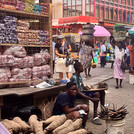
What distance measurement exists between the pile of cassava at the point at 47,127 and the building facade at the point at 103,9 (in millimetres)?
28221

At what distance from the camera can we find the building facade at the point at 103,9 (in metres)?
33.7

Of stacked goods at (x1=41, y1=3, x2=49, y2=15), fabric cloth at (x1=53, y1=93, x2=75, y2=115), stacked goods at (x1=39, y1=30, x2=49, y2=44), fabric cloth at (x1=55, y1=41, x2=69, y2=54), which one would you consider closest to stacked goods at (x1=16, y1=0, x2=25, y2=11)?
stacked goods at (x1=41, y1=3, x2=49, y2=15)

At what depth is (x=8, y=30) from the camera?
15.9 ft

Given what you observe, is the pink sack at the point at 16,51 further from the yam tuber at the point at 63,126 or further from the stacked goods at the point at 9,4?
the yam tuber at the point at 63,126

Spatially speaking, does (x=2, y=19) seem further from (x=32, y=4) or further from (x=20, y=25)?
(x=32, y=4)

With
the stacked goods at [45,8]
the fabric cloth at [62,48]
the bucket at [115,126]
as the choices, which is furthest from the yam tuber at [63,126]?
the fabric cloth at [62,48]

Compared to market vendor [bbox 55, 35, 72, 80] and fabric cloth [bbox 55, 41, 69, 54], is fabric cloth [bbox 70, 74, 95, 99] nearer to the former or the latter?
market vendor [bbox 55, 35, 72, 80]

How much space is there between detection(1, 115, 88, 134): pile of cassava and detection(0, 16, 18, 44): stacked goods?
1.60m

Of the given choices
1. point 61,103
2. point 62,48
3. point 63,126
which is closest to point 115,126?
point 61,103

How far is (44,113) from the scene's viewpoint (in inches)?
181

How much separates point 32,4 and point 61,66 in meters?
3.84

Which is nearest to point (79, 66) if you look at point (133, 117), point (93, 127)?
point (93, 127)

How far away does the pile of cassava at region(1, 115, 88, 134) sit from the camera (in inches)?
145

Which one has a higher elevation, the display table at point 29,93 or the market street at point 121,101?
the display table at point 29,93
